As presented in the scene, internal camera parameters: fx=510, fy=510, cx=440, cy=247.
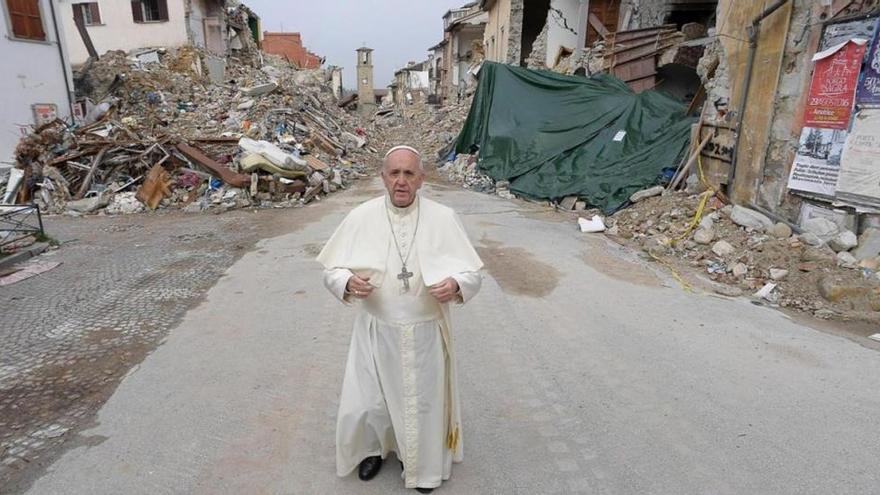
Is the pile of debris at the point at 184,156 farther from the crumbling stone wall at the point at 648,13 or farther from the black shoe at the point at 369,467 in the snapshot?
the crumbling stone wall at the point at 648,13

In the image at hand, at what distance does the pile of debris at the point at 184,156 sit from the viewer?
34.9 feet

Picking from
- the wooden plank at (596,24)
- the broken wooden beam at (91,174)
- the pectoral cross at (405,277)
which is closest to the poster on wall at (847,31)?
the pectoral cross at (405,277)

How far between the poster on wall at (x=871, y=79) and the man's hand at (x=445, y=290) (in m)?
Result: 5.82

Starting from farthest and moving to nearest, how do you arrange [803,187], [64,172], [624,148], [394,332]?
[64,172]
[624,148]
[803,187]
[394,332]

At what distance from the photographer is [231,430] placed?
2.99 m

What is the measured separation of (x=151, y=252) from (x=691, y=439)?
7038 millimetres

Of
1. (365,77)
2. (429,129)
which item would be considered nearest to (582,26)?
(429,129)

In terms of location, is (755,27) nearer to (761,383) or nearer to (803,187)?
(803,187)

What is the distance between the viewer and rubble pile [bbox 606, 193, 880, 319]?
5.23 m

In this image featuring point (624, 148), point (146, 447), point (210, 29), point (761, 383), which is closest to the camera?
point (146, 447)

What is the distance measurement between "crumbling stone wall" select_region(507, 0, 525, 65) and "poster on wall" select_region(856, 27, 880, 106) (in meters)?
16.2

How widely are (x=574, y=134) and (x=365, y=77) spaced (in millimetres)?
43870

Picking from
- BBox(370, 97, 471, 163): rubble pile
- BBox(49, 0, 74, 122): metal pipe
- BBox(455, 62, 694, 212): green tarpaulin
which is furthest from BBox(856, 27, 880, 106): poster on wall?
BBox(49, 0, 74, 122): metal pipe

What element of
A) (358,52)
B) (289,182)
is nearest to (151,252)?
(289,182)
